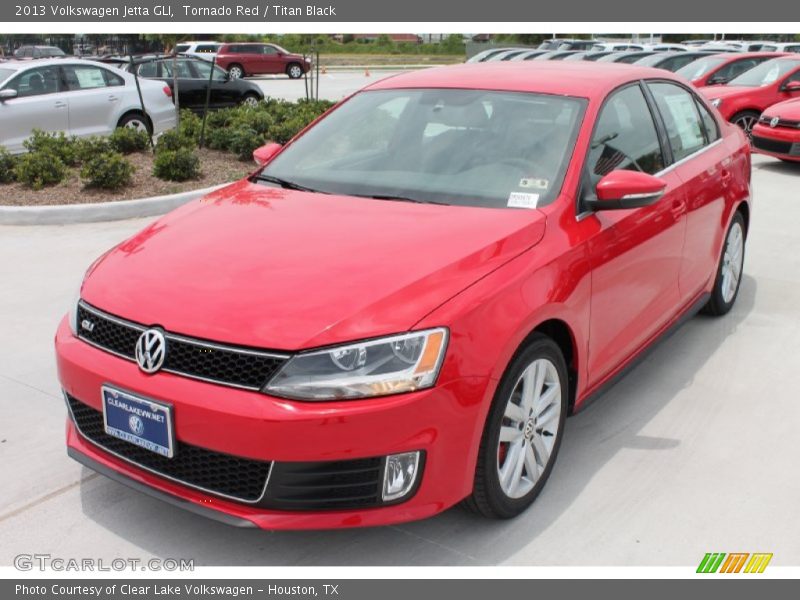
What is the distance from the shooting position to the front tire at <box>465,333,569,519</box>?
10.1 ft

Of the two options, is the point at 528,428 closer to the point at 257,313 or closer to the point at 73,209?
the point at 257,313

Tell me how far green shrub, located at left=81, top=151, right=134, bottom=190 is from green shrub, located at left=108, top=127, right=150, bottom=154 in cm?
124

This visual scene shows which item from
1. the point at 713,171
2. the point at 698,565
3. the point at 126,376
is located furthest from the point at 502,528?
the point at 713,171

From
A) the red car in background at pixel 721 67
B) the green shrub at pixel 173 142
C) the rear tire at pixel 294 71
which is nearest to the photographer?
the green shrub at pixel 173 142

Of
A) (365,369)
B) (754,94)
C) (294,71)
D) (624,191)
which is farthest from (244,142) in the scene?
(294,71)

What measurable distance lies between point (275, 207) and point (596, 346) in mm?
1499

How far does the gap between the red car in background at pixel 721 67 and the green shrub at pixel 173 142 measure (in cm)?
886

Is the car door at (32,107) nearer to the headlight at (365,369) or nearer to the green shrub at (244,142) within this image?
the green shrub at (244,142)

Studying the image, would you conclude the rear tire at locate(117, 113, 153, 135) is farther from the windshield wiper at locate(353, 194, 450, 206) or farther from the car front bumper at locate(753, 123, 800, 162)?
the windshield wiper at locate(353, 194, 450, 206)

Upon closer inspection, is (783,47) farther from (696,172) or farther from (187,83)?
(696,172)

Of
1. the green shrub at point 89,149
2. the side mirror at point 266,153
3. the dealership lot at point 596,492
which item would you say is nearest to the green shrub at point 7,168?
the green shrub at point 89,149

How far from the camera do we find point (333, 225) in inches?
137

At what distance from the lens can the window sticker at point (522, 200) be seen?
11.8 ft

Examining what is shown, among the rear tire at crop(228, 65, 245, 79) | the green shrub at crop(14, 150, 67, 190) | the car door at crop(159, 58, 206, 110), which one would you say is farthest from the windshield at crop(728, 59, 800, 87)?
the rear tire at crop(228, 65, 245, 79)
